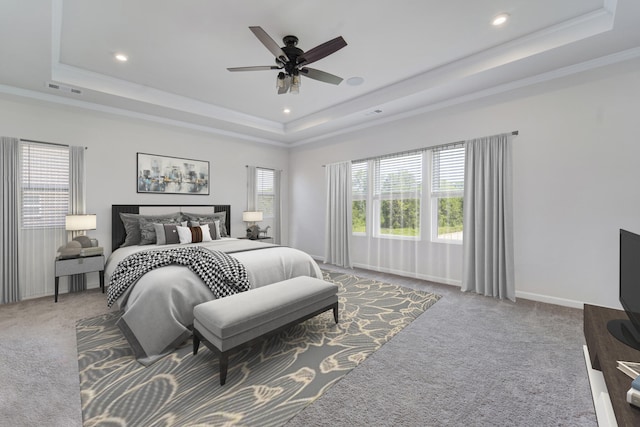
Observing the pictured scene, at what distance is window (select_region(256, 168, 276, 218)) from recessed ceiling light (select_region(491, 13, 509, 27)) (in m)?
4.57

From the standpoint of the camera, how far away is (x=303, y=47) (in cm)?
298

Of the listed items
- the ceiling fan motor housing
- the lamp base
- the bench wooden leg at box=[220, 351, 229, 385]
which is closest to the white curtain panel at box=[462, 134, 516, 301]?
the ceiling fan motor housing

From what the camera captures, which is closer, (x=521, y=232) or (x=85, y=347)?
(x=85, y=347)

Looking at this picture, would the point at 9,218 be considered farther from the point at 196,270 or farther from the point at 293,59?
the point at 293,59

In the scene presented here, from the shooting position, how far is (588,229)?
304 centimetres

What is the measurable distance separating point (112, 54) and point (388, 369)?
4.12m

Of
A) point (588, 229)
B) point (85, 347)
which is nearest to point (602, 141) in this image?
point (588, 229)

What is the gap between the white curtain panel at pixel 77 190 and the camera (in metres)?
3.83

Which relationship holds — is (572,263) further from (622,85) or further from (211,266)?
(211,266)

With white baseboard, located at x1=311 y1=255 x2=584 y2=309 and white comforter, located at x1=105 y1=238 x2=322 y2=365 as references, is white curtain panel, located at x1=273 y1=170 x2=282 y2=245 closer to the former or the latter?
white baseboard, located at x1=311 y1=255 x2=584 y2=309

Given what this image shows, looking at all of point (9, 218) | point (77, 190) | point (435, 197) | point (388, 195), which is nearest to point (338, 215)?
point (388, 195)

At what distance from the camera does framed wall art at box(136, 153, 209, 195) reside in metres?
4.48

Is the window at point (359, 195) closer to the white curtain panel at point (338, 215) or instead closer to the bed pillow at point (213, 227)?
the white curtain panel at point (338, 215)

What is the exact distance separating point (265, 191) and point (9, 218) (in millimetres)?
3809
